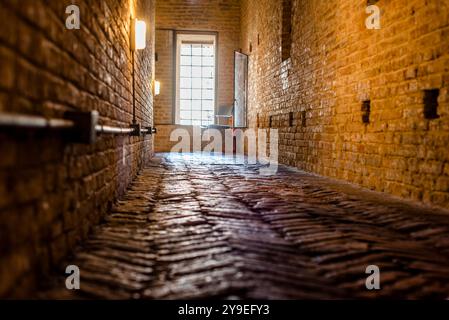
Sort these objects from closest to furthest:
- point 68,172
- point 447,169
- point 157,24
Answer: point 68,172
point 447,169
point 157,24

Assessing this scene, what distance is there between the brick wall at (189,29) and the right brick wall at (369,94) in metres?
6.46

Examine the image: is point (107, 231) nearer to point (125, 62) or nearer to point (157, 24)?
point (125, 62)

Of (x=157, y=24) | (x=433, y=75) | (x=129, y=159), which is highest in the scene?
(x=157, y=24)

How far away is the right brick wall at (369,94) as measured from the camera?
4.04m

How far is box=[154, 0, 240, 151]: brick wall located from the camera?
15.7 metres

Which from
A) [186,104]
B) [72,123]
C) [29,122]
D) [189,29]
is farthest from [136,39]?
[186,104]

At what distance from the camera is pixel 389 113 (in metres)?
4.86

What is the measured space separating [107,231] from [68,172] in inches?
28.0

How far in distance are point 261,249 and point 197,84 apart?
14398 millimetres

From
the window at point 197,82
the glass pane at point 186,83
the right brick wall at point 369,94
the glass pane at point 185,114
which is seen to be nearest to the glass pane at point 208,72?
the window at point 197,82

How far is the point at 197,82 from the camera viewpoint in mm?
16422

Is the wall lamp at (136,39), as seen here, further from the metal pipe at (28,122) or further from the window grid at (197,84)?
the window grid at (197,84)

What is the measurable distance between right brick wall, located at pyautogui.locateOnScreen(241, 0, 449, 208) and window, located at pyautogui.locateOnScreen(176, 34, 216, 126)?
6.86m
